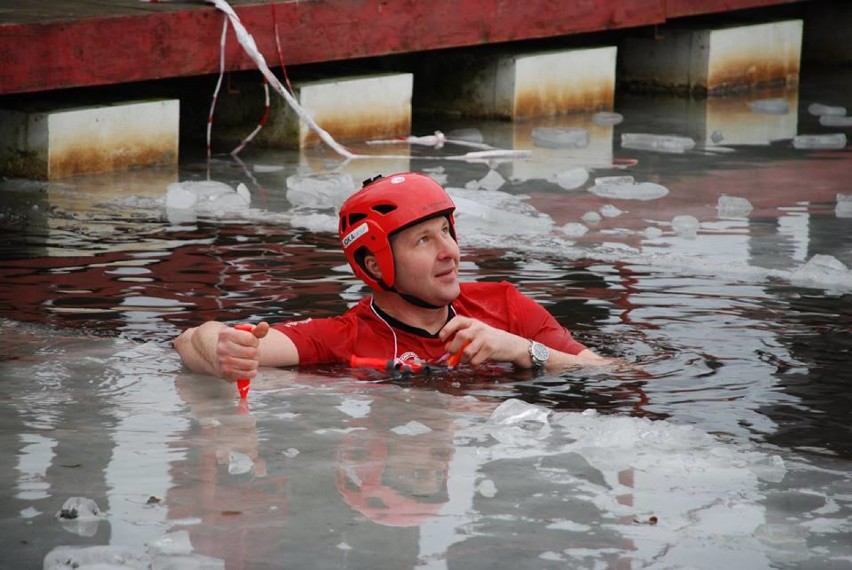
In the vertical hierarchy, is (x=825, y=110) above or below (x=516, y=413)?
above

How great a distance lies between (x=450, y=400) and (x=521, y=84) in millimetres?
9253

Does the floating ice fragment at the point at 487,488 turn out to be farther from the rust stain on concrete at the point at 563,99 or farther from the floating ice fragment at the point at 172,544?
the rust stain on concrete at the point at 563,99

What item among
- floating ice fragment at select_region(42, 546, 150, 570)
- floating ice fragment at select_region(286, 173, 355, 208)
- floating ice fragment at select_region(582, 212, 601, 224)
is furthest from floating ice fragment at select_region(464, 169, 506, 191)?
floating ice fragment at select_region(42, 546, 150, 570)

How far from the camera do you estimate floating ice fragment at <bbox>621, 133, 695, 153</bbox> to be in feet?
42.4

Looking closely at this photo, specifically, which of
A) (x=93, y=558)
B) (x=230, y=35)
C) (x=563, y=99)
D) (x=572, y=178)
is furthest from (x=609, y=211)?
(x=93, y=558)

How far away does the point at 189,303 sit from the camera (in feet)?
24.4

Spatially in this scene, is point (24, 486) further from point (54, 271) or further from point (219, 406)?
point (54, 271)

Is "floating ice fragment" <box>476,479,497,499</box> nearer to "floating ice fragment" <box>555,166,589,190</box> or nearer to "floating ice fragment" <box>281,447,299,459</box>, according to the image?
"floating ice fragment" <box>281,447,299,459</box>

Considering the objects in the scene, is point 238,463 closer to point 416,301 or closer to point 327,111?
point 416,301

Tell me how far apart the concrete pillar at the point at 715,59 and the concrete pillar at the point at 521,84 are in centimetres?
151

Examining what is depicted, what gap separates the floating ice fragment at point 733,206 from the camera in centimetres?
1009

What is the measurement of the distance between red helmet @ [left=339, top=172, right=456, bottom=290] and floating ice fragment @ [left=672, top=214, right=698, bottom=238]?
12.1 ft

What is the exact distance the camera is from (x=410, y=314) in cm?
605

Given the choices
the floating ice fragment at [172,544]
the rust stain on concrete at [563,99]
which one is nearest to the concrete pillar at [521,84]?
the rust stain on concrete at [563,99]
